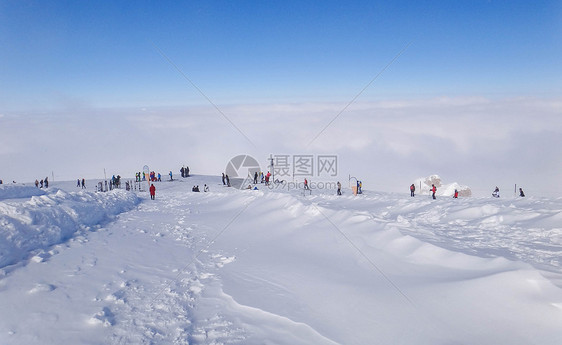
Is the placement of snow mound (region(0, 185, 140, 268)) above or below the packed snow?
above

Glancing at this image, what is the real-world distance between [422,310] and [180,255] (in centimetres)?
616

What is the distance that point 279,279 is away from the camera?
22.5ft

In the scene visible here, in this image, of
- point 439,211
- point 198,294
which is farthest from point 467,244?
point 198,294

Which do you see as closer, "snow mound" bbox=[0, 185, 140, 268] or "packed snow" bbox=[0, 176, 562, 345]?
"packed snow" bbox=[0, 176, 562, 345]

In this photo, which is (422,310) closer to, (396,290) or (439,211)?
(396,290)

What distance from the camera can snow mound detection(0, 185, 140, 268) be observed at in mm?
7586

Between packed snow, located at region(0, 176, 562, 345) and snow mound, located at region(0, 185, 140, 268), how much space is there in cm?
5

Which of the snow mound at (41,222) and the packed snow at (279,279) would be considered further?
the snow mound at (41,222)

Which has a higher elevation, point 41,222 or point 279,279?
point 41,222

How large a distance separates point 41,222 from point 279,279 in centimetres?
746

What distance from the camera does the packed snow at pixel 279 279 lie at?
15.4 feet

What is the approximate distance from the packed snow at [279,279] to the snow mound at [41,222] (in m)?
0.05

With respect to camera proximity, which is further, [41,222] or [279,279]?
[41,222]

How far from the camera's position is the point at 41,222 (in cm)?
917
